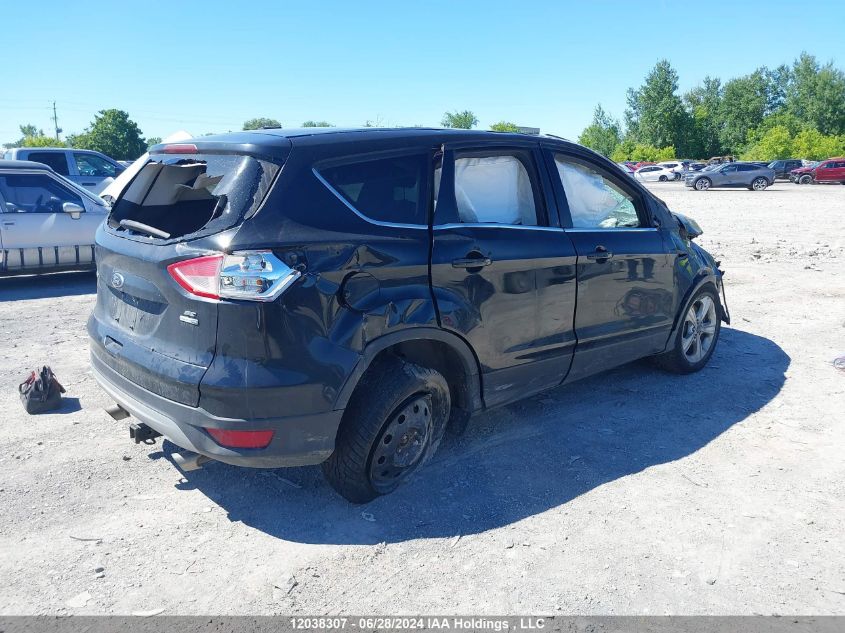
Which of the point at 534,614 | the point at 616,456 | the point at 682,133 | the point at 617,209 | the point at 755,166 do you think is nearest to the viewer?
the point at 534,614

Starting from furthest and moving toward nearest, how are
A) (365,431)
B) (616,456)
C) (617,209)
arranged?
(617,209), (616,456), (365,431)

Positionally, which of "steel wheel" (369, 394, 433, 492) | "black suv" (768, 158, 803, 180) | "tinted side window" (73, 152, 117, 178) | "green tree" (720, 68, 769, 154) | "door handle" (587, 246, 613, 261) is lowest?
"steel wheel" (369, 394, 433, 492)

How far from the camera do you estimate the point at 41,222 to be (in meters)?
9.34

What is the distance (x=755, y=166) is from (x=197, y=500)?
44463mm

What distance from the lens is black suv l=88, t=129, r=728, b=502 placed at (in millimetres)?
3111

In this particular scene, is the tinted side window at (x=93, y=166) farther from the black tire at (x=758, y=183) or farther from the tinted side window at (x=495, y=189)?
the black tire at (x=758, y=183)

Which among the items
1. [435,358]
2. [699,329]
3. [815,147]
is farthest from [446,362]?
[815,147]

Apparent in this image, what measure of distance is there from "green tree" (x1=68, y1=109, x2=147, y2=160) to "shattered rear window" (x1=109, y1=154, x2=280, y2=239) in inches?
2734

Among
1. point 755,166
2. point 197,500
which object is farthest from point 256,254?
point 755,166

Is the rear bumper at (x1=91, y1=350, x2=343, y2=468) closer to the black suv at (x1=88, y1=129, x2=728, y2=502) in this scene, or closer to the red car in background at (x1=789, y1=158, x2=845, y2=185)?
the black suv at (x1=88, y1=129, x2=728, y2=502)

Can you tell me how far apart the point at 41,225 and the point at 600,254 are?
26.1 ft

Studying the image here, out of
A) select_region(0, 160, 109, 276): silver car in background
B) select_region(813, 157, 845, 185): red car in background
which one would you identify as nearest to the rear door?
select_region(0, 160, 109, 276): silver car in background

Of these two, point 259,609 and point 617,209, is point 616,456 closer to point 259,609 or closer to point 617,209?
point 617,209

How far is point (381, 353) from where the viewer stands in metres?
3.61
